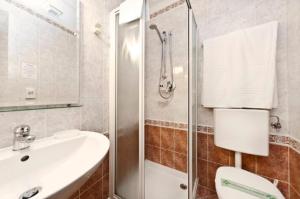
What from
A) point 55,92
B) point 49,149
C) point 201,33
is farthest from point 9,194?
point 201,33

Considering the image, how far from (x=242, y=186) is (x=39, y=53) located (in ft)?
5.08

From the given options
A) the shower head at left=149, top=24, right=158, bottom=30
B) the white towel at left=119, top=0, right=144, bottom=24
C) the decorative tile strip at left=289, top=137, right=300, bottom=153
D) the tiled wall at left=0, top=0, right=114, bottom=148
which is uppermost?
the white towel at left=119, top=0, right=144, bottom=24

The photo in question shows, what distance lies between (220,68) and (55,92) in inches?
52.4

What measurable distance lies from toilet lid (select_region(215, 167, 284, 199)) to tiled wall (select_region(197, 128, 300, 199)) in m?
0.20

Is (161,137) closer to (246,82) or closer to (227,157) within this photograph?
(227,157)

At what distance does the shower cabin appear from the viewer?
3.62 feet

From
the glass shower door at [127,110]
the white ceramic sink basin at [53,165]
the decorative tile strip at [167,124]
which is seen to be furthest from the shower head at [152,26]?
the white ceramic sink basin at [53,165]

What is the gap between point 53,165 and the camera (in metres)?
0.75

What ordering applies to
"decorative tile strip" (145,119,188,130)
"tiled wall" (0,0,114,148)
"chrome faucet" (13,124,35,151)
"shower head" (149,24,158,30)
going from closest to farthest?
1. "chrome faucet" (13,124,35,151)
2. "tiled wall" (0,0,114,148)
3. "shower head" (149,24,158,30)
4. "decorative tile strip" (145,119,188,130)

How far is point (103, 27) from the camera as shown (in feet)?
4.10

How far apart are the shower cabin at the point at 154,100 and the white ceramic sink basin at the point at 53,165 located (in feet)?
1.31

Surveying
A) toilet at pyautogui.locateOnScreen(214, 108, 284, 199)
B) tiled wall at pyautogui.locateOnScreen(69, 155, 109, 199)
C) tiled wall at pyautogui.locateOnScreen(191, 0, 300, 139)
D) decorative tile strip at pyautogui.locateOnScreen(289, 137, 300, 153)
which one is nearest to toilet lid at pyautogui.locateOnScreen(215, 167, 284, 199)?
toilet at pyautogui.locateOnScreen(214, 108, 284, 199)

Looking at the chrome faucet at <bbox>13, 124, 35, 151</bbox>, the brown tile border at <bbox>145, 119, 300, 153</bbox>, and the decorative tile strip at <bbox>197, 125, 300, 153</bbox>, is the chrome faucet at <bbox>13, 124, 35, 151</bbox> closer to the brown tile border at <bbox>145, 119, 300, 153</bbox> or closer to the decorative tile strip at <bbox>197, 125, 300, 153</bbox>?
the brown tile border at <bbox>145, 119, 300, 153</bbox>

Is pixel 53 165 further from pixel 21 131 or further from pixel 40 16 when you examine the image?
pixel 40 16
